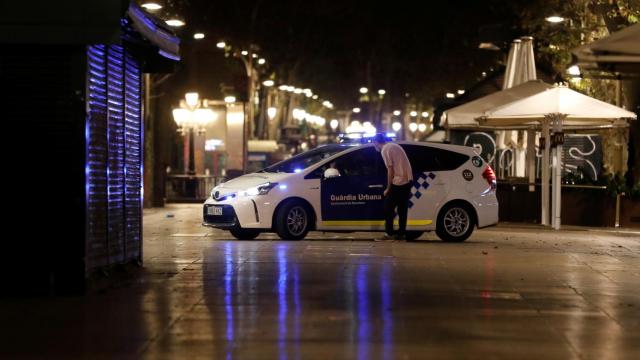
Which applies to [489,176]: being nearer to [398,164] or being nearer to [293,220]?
[398,164]

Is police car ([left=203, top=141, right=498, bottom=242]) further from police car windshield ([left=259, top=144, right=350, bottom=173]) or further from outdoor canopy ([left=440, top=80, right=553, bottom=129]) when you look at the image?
outdoor canopy ([left=440, top=80, right=553, bottom=129])

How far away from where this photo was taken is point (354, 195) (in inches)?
701

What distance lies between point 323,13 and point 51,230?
45957mm

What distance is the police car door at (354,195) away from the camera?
17734 mm

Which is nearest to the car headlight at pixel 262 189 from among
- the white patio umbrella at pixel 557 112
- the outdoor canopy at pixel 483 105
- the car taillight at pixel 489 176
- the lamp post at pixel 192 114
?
the car taillight at pixel 489 176

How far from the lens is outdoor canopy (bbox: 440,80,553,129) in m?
24.5

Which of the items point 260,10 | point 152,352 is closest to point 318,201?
point 152,352

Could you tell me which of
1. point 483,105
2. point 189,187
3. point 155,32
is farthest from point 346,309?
point 189,187

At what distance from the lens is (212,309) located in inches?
390

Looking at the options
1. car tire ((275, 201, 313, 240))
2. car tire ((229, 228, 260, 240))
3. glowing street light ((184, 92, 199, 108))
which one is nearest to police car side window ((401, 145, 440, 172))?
car tire ((275, 201, 313, 240))

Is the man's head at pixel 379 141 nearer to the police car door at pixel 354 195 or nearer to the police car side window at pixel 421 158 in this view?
the police car door at pixel 354 195

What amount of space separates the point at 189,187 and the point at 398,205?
2013 centimetres

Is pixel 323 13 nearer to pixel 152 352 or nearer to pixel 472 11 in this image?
pixel 472 11

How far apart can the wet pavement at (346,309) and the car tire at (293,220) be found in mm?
1730
